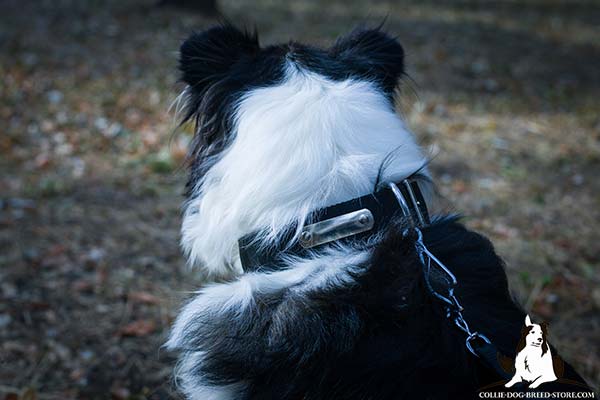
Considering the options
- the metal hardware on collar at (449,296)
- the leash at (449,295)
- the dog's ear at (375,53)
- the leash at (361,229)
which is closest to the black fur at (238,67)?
the dog's ear at (375,53)

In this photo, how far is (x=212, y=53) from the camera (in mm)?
2133

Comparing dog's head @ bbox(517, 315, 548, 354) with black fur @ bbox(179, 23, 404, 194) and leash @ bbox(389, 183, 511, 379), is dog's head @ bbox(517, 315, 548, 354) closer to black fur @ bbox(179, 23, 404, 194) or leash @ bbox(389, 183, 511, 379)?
leash @ bbox(389, 183, 511, 379)

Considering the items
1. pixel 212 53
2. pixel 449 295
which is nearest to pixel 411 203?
pixel 449 295

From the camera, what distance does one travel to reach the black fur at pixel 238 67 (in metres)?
2.03

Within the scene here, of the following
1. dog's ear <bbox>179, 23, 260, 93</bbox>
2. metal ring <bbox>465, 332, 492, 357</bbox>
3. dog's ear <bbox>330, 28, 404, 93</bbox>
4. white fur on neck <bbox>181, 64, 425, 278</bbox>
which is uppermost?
dog's ear <bbox>179, 23, 260, 93</bbox>

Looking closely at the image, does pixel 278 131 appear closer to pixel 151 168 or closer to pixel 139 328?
pixel 139 328

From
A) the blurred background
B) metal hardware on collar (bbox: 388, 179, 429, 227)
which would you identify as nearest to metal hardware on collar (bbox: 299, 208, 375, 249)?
metal hardware on collar (bbox: 388, 179, 429, 227)

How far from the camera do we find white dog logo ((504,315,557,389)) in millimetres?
1483

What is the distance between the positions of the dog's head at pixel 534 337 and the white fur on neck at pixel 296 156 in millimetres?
619

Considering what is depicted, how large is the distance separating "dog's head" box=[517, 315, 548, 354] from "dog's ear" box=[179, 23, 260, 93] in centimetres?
140

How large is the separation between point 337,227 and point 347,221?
4cm

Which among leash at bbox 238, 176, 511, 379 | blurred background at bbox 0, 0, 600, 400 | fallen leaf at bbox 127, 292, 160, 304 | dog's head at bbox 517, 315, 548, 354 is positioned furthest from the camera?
fallen leaf at bbox 127, 292, 160, 304

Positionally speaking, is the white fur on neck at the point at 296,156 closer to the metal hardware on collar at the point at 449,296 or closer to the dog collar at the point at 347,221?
the dog collar at the point at 347,221

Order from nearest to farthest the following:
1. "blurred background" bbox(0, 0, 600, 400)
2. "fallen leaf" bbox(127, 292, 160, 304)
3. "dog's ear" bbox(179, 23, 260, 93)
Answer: "dog's ear" bbox(179, 23, 260, 93) < "blurred background" bbox(0, 0, 600, 400) < "fallen leaf" bbox(127, 292, 160, 304)
